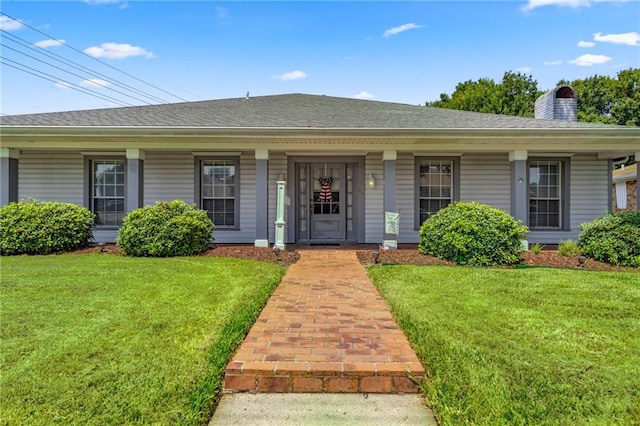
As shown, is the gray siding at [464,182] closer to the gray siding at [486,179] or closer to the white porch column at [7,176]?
the gray siding at [486,179]

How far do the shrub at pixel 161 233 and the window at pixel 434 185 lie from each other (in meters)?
5.74

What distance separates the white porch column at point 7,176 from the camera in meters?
8.77

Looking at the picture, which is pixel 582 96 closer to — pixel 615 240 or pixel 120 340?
pixel 615 240

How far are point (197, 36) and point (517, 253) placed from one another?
1225 cm

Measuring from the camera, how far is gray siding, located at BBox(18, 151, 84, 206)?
10.0 m

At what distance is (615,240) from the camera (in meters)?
7.31

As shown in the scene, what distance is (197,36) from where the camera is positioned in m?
13.2

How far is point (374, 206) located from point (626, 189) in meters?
17.2

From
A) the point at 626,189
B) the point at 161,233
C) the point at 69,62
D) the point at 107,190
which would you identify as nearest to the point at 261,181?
the point at 161,233

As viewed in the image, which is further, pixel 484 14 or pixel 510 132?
pixel 484 14

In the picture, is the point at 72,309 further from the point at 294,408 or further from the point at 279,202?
the point at 279,202

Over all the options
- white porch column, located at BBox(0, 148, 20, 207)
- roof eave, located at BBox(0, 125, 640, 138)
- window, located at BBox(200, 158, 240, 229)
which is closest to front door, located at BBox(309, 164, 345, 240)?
roof eave, located at BBox(0, 125, 640, 138)

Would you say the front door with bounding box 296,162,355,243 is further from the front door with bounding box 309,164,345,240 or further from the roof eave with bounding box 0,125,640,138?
the roof eave with bounding box 0,125,640,138

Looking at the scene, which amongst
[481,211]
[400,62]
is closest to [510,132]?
[481,211]
